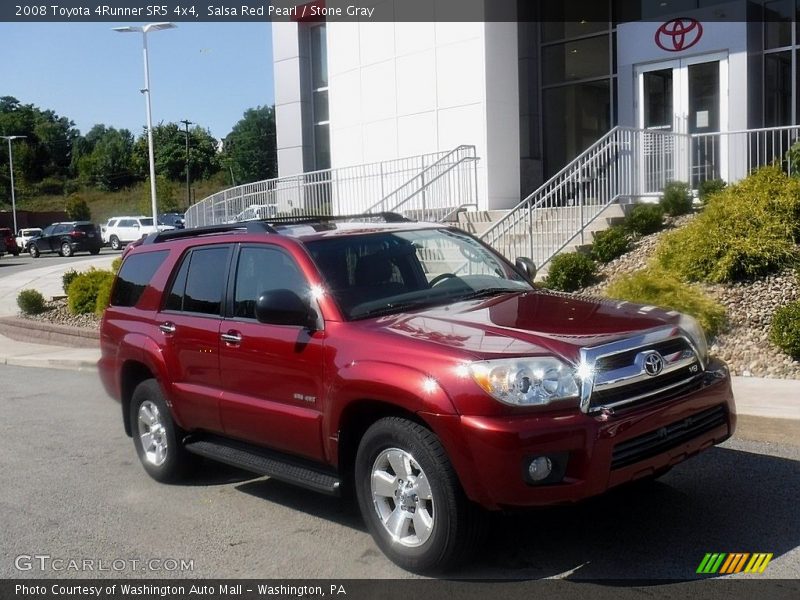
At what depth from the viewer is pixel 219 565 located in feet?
16.5

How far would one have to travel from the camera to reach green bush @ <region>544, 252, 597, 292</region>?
1138 centimetres

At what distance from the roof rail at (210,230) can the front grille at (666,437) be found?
2.77 meters

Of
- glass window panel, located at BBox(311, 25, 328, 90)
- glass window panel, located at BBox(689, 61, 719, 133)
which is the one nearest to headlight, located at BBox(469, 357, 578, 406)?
glass window panel, located at BBox(689, 61, 719, 133)

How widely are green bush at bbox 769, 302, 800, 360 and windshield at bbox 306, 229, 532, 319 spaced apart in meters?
3.69

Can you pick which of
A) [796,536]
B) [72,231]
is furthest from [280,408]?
[72,231]

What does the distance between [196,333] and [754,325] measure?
6.00 m

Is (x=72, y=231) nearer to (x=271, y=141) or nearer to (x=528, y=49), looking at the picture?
(x=528, y=49)

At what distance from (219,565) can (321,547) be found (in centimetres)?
60

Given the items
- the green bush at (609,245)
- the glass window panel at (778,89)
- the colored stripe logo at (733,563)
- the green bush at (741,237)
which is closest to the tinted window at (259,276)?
the colored stripe logo at (733,563)

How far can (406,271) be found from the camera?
5770 mm

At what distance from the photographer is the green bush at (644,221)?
1275 centimetres

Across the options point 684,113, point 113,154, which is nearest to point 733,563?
point 684,113

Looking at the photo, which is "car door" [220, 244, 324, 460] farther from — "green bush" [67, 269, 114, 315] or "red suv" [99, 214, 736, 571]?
"green bush" [67, 269, 114, 315]
